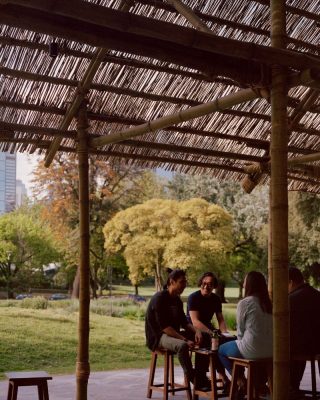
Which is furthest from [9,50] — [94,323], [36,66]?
[94,323]

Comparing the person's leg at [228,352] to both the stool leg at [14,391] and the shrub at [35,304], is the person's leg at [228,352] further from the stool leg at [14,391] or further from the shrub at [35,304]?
the shrub at [35,304]

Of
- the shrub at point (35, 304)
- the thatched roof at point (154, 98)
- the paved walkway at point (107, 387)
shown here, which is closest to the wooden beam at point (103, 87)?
the thatched roof at point (154, 98)

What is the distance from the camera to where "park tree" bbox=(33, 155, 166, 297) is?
17.6 metres

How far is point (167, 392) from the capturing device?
5.21 metres

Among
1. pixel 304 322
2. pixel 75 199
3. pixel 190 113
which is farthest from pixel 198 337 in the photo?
pixel 75 199

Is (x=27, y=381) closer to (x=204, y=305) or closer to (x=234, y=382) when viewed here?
(x=234, y=382)

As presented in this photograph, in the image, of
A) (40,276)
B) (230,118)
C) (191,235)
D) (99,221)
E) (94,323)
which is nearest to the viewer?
(230,118)

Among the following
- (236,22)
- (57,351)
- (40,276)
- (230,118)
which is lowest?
(57,351)

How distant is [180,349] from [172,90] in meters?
2.32

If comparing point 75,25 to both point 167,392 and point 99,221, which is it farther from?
point 99,221

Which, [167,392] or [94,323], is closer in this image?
[167,392]

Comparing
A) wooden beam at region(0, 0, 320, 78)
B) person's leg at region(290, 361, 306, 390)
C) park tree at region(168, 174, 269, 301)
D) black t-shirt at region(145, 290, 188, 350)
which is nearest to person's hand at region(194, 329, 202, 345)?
black t-shirt at region(145, 290, 188, 350)

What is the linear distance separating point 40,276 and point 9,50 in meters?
15.2

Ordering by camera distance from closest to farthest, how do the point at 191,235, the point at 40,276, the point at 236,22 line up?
1. the point at 236,22
2. the point at 191,235
3. the point at 40,276
